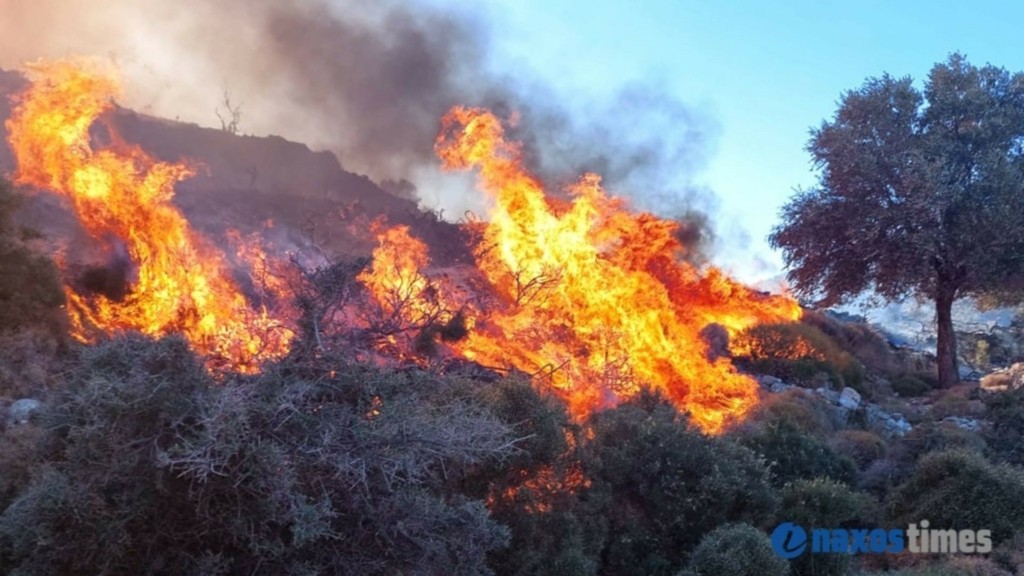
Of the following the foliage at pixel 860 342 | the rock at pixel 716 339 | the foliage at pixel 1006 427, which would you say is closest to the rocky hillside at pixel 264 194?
the rock at pixel 716 339

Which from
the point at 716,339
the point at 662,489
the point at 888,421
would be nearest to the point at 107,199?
the point at 662,489

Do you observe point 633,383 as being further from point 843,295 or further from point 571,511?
point 843,295

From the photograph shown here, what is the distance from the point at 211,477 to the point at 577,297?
1131 cm

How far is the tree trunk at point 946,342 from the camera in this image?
24.5 m

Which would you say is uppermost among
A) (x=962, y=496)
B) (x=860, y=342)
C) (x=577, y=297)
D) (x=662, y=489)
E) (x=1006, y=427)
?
(x=860, y=342)

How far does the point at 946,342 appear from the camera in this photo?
24.8 meters

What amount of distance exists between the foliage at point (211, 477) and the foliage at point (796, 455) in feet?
26.1

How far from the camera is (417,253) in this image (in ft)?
66.4

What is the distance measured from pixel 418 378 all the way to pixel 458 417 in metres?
0.83

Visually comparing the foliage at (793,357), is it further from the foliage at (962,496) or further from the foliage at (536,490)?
the foliage at (536,490)

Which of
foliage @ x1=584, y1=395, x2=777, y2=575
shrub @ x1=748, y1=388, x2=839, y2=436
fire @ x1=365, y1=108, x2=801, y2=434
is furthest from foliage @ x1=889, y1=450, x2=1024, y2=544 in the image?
fire @ x1=365, y1=108, x2=801, y2=434

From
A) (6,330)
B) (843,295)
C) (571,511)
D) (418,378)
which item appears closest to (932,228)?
(843,295)

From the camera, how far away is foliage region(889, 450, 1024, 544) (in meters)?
11.4
